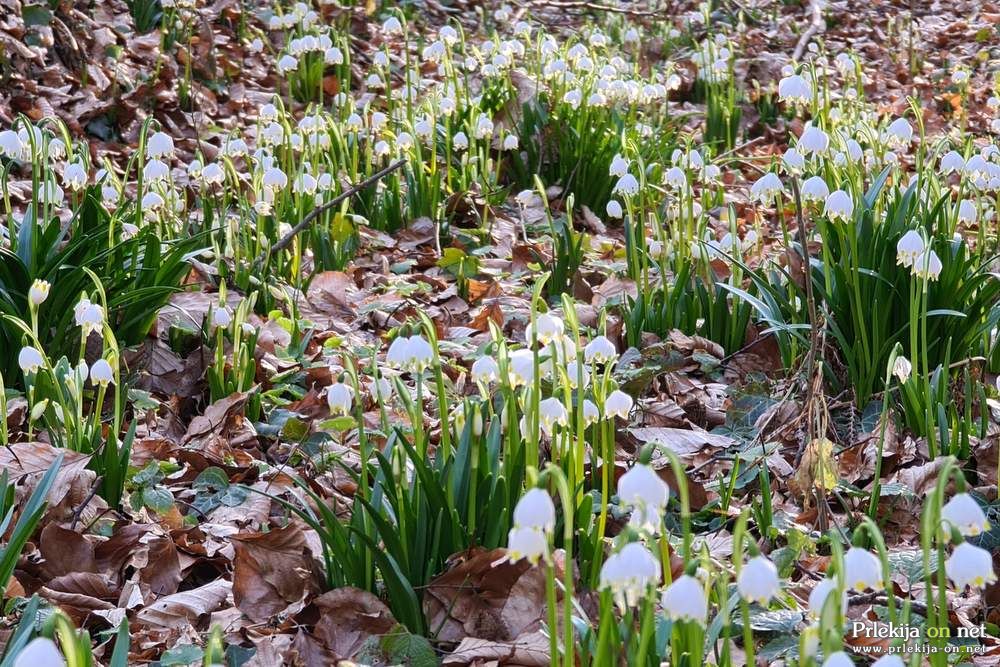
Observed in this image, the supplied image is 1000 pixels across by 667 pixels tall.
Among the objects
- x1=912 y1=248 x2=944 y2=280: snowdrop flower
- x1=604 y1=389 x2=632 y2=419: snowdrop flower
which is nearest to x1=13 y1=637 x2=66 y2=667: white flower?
x1=604 y1=389 x2=632 y2=419: snowdrop flower

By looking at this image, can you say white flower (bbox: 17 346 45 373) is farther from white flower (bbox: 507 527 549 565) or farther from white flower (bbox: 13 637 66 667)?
white flower (bbox: 507 527 549 565)

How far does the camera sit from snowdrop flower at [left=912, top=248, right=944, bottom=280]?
221 cm

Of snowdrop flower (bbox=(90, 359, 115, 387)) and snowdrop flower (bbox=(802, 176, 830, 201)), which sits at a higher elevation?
snowdrop flower (bbox=(802, 176, 830, 201))

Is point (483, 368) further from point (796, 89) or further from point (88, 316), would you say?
point (796, 89)

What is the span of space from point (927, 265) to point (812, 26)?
580 centimetres

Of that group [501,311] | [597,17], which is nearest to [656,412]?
[501,311]

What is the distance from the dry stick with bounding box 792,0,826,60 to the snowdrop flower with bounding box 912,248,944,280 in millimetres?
4596

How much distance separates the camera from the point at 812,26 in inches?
295

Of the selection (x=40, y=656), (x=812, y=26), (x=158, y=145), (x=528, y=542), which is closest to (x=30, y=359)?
(x=158, y=145)

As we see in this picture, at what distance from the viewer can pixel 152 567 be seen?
205cm

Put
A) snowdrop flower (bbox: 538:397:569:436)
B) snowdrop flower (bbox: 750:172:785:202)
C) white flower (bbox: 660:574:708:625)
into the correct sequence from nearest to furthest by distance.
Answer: white flower (bbox: 660:574:708:625) → snowdrop flower (bbox: 538:397:569:436) → snowdrop flower (bbox: 750:172:785:202)

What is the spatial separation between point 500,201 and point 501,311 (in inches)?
45.8

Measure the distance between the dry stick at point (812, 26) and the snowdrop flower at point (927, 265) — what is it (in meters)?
4.60

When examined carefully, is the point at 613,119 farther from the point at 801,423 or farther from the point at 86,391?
the point at 86,391
